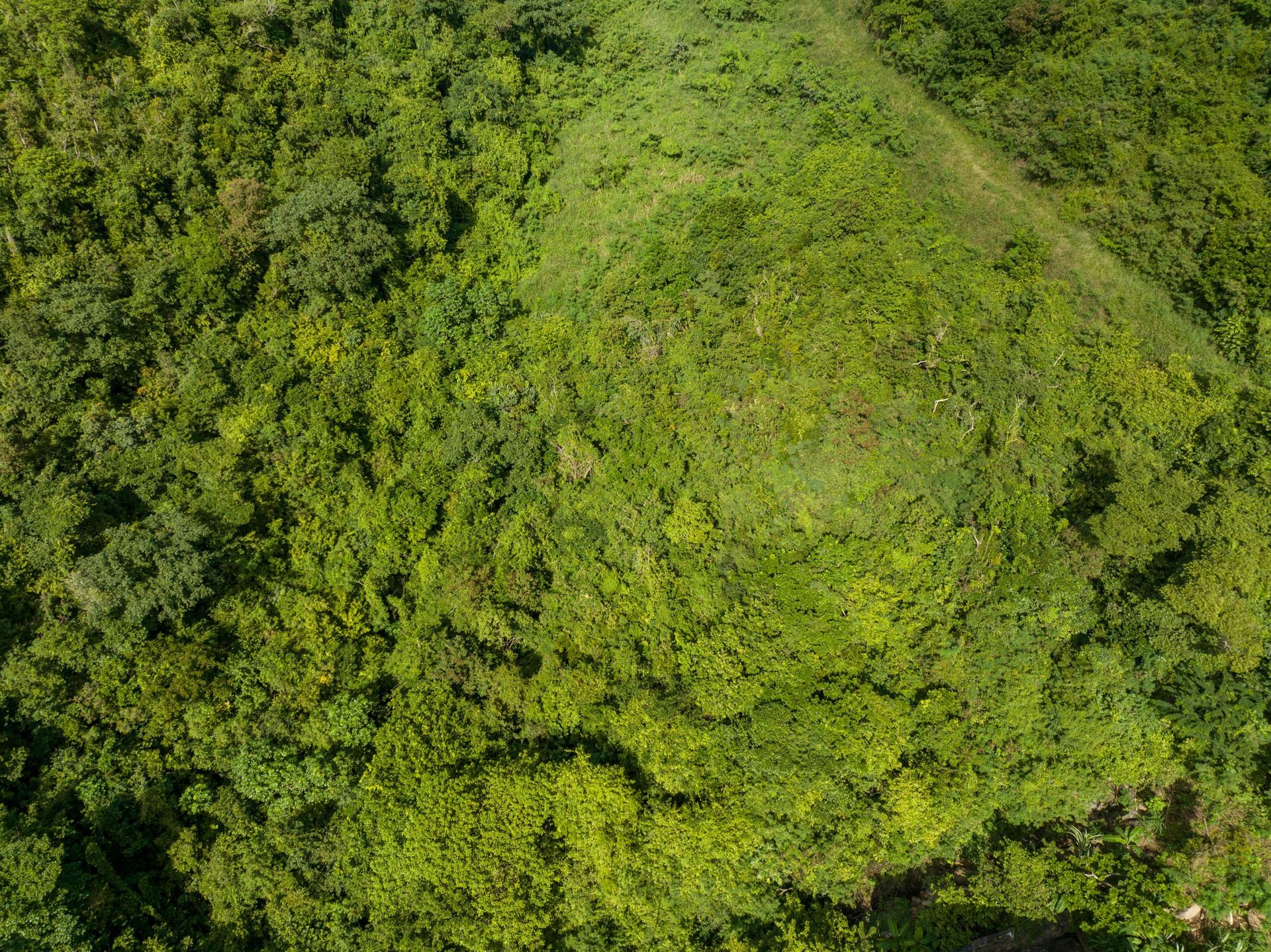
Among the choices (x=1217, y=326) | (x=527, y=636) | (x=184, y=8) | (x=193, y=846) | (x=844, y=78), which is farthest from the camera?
(x=844, y=78)

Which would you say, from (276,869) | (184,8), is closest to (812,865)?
(276,869)

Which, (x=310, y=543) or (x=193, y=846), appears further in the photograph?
(x=310, y=543)

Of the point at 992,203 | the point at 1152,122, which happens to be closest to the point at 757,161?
the point at 992,203

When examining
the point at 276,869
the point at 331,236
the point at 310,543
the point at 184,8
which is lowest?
the point at 276,869

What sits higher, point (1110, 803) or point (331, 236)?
A: point (331, 236)

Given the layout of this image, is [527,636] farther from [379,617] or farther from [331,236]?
[331,236]

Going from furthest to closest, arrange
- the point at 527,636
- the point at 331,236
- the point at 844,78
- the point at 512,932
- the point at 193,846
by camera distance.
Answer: the point at 844,78, the point at 331,236, the point at 527,636, the point at 193,846, the point at 512,932

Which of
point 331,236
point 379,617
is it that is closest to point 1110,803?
point 379,617
